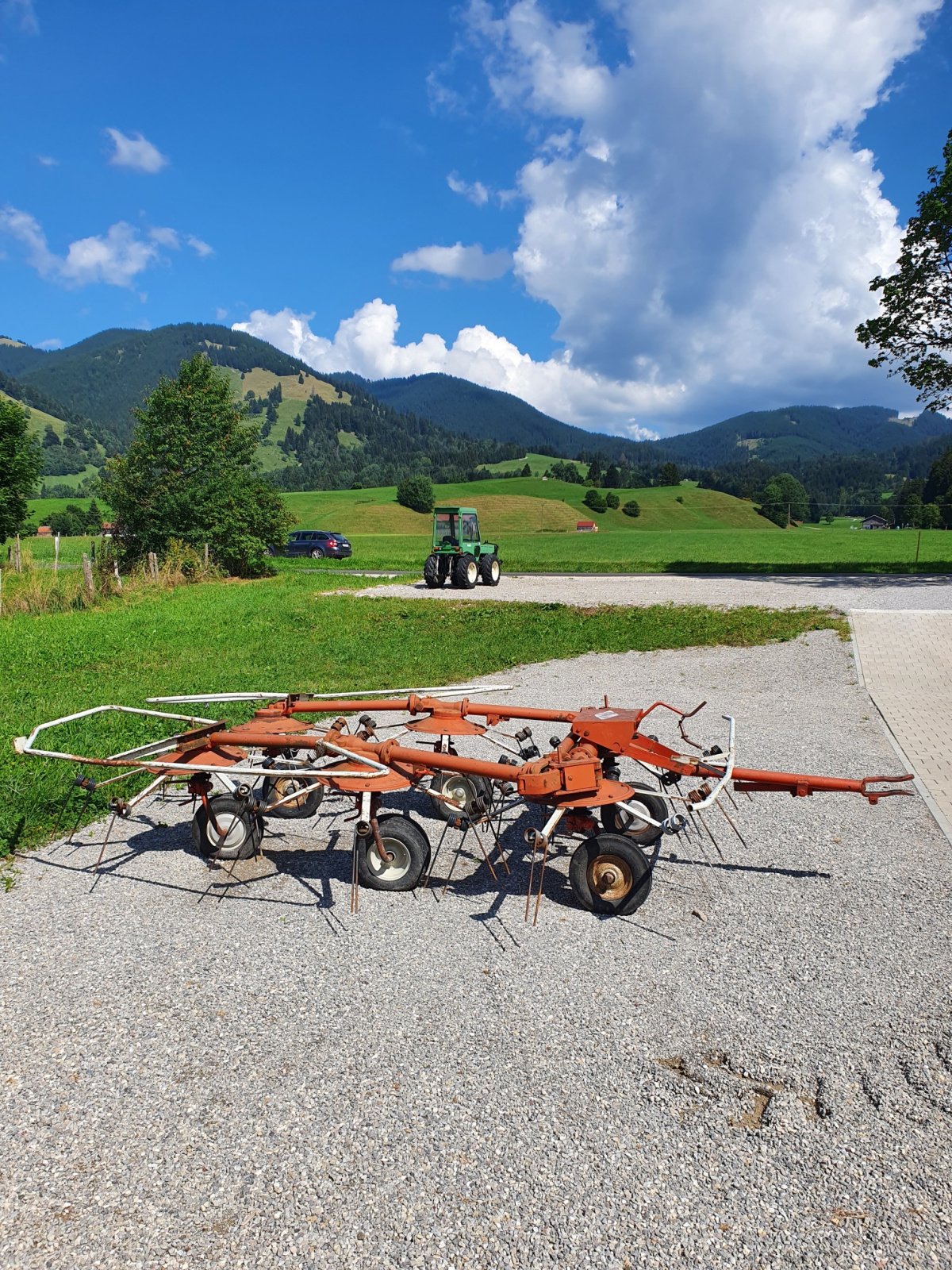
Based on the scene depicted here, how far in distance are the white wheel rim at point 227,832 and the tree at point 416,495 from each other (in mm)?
87020

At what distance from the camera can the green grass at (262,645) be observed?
8328mm

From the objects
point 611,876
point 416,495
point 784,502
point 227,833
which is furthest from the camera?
point 784,502

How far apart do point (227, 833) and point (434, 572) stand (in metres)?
20.5

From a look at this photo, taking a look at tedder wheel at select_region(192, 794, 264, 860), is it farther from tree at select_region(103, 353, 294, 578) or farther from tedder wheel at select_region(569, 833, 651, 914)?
tree at select_region(103, 353, 294, 578)

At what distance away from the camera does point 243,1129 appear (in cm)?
308

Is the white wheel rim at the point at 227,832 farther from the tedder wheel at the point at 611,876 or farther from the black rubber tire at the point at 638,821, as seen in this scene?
the black rubber tire at the point at 638,821

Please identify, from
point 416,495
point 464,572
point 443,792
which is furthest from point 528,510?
point 443,792

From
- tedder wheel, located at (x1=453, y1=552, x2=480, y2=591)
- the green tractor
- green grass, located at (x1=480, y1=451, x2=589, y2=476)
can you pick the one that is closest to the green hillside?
green grass, located at (x1=480, y1=451, x2=589, y2=476)

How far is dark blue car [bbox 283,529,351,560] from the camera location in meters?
43.0

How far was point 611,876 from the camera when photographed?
189 inches

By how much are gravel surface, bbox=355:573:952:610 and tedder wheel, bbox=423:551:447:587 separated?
37 cm

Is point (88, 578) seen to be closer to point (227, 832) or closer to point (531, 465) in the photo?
point (227, 832)

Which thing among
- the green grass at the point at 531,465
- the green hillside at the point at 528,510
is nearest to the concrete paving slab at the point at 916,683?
the green hillside at the point at 528,510

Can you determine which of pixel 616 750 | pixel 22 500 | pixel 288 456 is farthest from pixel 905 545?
pixel 288 456
